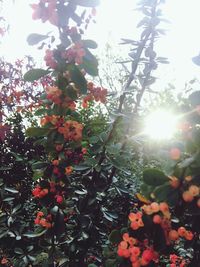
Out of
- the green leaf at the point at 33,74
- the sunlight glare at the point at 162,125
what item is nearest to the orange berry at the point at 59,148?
the green leaf at the point at 33,74

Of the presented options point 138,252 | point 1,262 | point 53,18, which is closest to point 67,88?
point 53,18

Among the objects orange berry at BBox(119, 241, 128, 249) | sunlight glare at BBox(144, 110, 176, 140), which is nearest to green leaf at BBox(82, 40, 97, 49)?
sunlight glare at BBox(144, 110, 176, 140)

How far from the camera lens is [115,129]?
234cm

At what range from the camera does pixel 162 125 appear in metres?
1.53

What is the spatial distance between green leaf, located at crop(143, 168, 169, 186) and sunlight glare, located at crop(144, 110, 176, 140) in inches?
10.0

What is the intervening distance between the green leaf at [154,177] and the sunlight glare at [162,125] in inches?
10.0

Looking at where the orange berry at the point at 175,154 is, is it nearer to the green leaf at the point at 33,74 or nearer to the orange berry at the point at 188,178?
the orange berry at the point at 188,178

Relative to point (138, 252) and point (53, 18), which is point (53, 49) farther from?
point (138, 252)

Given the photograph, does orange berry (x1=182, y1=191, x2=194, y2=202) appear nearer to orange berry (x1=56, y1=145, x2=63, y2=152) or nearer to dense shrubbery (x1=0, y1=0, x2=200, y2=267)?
dense shrubbery (x1=0, y1=0, x2=200, y2=267)

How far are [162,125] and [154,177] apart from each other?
1.18 feet

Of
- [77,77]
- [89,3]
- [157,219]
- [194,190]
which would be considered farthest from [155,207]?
[89,3]

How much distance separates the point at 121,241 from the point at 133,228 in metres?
0.14

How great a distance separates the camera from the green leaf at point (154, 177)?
1246 millimetres

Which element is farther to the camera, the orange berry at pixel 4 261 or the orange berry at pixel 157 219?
the orange berry at pixel 4 261
